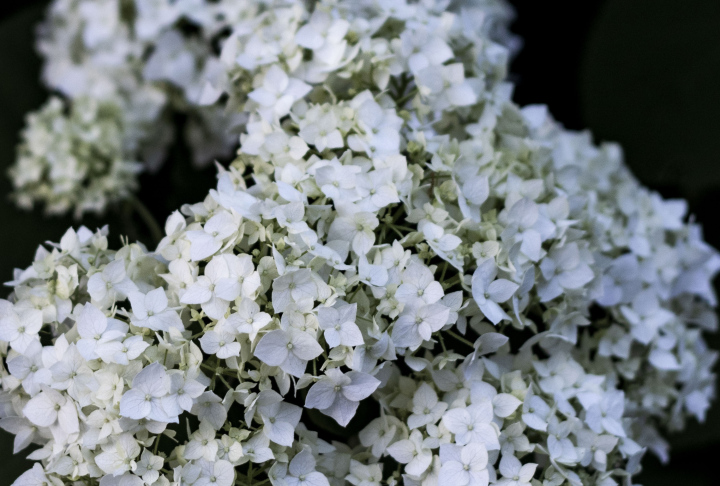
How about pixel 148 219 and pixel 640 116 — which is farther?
pixel 640 116

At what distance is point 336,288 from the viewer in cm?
49

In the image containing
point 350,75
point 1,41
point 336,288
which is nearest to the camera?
point 336,288

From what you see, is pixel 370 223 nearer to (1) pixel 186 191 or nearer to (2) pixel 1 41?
(1) pixel 186 191

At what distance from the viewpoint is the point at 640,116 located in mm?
1012

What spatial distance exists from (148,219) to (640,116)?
723 millimetres

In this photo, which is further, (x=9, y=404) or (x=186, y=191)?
(x=186, y=191)

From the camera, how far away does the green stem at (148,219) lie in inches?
31.1

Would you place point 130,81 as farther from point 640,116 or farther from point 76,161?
point 640,116

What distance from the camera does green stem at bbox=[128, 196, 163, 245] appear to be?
2.59 ft

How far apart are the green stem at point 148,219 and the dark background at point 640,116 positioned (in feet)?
0.05

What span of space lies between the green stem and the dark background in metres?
0.02

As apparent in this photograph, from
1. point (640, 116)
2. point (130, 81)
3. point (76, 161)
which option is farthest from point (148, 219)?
point (640, 116)

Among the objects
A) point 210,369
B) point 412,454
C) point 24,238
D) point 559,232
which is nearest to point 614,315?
point 559,232

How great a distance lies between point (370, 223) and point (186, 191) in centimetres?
46
